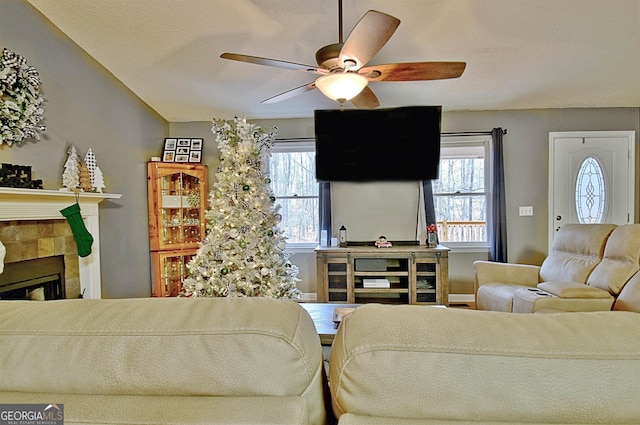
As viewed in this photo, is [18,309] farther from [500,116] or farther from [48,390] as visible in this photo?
[500,116]

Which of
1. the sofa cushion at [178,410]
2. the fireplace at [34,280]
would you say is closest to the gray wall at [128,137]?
the fireplace at [34,280]

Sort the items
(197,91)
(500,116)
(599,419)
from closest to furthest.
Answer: (599,419)
(197,91)
(500,116)

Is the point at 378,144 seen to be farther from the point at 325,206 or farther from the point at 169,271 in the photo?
the point at 169,271

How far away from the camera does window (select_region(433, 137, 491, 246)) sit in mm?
4121

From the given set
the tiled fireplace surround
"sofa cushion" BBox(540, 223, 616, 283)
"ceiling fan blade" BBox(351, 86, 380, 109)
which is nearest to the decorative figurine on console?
"sofa cushion" BBox(540, 223, 616, 283)

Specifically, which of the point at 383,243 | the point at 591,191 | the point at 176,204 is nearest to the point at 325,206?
the point at 383,243

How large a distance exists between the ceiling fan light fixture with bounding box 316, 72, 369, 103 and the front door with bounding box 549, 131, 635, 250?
3207 millimetres

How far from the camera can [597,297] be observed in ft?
7.52

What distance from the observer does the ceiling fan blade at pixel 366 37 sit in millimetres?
1597

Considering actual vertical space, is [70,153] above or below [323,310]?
above

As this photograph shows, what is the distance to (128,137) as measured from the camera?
11.9 feet

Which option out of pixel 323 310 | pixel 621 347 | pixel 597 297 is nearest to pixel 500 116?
pixel 597 297

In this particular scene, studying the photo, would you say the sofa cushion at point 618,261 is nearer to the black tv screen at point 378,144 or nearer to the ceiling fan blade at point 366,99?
the black tv screen at point 378,144

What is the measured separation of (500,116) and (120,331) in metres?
4.50
